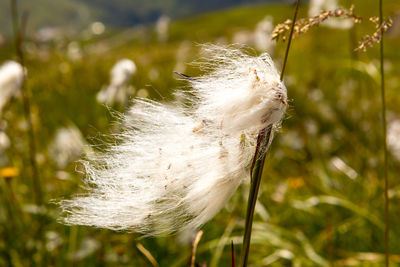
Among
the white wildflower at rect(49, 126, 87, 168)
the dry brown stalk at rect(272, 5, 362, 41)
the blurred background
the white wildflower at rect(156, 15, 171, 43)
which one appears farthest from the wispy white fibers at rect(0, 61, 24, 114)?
the white wildflower at rect(156, 15, 171, 43)

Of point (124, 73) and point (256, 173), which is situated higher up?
point (124, 73)

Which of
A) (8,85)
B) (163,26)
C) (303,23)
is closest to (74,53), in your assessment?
(163,26)

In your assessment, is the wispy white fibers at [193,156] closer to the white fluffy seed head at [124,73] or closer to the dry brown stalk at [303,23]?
the dry brown stalk at [303,23]

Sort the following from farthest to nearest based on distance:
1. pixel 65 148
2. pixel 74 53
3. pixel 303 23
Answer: pixel 74 53 < pixel 65 148 < pixel 303 23

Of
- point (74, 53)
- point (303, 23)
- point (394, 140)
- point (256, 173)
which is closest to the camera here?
point (256, 173)

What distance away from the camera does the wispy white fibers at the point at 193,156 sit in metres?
0.65

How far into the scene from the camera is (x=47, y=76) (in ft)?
22.7

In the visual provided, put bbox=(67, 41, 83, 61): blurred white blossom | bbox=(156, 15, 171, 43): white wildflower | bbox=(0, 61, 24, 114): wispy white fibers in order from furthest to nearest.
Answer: bbox=(156, 15, 171, 43): white wildflower, bbox=(67, 41, 83, 61): blurred white blossom, bbox=(0, 61, 24, 114): wispy white fibers

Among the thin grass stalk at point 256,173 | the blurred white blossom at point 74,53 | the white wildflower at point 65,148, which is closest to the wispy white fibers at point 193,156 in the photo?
the thin grass stalk at point 256,173

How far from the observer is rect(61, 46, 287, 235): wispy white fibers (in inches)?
25.7

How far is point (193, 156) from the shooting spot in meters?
0.70

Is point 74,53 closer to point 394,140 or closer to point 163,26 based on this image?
point 163,26

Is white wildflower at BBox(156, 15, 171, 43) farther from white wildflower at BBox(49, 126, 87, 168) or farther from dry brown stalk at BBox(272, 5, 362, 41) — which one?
dry brown stalk at BBox(272, 5, 362, 41)

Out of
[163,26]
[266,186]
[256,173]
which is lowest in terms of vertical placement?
[266,186]
